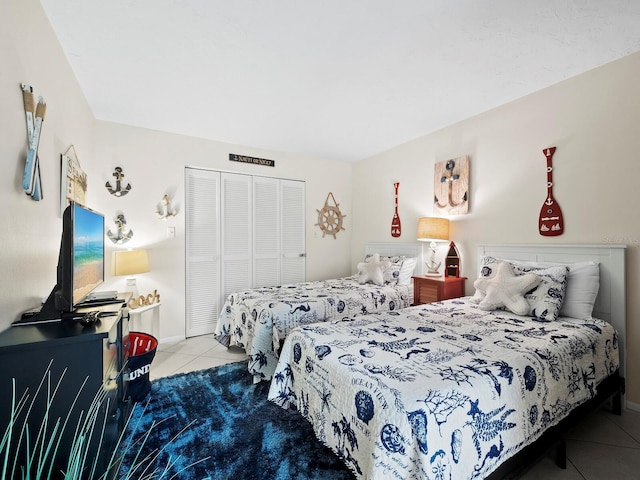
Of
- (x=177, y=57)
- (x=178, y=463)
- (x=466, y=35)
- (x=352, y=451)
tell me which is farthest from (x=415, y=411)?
(x=177, y=57)

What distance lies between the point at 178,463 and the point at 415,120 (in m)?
3.51

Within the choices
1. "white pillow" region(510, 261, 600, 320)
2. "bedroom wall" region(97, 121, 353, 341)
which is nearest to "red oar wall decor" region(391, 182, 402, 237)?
"bedroom wall" region(97, 121, 353, 341)

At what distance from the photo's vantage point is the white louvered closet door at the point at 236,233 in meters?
4.00

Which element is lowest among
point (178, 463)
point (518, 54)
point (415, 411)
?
point (178, 463)

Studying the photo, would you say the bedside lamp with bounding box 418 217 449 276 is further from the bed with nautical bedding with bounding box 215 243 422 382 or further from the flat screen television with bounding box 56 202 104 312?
the flat screen television with bounding box 56 202 104 312

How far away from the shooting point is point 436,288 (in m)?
3.15

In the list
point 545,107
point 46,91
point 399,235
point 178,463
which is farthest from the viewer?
point 399,235

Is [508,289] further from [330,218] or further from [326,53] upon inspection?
[330,218]

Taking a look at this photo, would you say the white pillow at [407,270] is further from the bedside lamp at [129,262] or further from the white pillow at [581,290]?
the bedside lamp at [129,262]

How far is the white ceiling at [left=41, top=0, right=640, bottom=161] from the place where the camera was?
1.79 metres

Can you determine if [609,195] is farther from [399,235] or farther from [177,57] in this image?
[177,57]

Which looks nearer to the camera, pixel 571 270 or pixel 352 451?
pixel 352 451

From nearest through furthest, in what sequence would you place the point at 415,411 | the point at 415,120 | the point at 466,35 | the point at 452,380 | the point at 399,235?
the point at 415,411, the point at 452,380, the point at 466,35, the point at 415,120, the point at 399,235

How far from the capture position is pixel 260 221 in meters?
4.26
